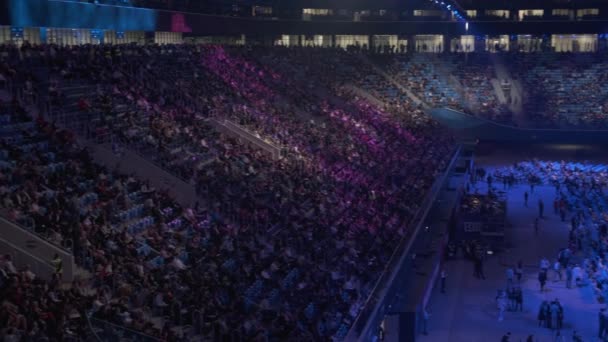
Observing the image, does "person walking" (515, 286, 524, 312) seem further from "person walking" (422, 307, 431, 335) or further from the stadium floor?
"person walking" (422, 307, 431, 335)

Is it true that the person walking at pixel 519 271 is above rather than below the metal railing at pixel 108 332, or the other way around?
below

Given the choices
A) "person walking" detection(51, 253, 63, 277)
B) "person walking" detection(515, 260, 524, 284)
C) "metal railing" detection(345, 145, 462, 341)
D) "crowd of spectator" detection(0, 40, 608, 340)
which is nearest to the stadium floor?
"person walking" detection(515, 260, 524, 284)

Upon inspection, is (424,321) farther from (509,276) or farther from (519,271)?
(519,271)

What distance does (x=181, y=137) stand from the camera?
2614 cm

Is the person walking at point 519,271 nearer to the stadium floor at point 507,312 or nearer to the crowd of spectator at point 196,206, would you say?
the stadium floor at point 507,312

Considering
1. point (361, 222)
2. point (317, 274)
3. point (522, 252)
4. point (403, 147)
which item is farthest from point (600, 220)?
point (317, 274)

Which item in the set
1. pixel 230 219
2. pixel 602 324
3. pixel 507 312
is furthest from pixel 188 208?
pixel 602 324

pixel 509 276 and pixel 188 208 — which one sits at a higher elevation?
pixel 188 208

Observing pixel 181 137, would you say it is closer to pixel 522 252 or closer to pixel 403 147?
pixel 522 252

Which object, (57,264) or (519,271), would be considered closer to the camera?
(57,264)

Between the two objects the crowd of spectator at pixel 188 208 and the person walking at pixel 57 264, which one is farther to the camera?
the crowd of spectator at pixel 188 208

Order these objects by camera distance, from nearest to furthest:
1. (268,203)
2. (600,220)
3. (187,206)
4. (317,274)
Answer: (317,274) < (187,206) < (268,203) < (600,220)

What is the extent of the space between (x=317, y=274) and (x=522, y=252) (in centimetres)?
1500

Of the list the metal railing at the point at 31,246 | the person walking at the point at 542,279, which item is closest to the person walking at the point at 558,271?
the person walking at the point at 542,279
